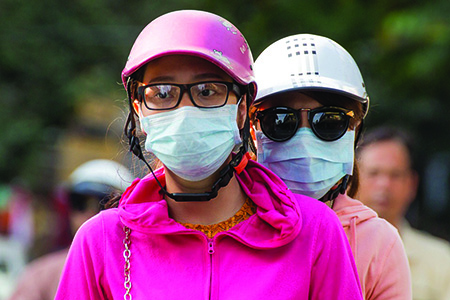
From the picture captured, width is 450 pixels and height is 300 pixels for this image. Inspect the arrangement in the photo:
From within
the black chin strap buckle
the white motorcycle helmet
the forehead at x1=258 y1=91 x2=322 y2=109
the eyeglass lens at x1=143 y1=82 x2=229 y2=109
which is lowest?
the black chin strap buckle

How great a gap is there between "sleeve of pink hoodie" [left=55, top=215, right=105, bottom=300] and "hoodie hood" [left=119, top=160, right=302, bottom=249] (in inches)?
5.2

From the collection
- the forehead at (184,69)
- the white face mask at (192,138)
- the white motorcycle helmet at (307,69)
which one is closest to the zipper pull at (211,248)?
the white face mask at (192,138)

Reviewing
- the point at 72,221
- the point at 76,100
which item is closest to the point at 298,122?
the point at 72,221

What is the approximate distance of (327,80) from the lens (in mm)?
3285

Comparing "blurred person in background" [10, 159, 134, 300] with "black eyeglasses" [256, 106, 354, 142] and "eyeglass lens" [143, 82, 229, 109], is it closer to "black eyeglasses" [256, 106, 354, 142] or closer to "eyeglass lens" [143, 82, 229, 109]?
"black eyeglasses" [256, 106, 354, 142]

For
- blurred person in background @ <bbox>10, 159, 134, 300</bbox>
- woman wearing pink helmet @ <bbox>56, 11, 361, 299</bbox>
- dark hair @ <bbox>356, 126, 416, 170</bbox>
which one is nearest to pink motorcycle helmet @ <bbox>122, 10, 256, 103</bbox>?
woman wearing pink helmet @ <bbox>56, 11, 361, 299</bbox>

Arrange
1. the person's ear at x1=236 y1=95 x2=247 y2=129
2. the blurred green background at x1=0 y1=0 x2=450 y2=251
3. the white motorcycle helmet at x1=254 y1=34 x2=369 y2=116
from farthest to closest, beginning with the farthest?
the blurred green background at x1=0 y1=0 x2=450 y2=251 < the white motorcycle helmet at x1=254 y1=34 x2=369 y2=116 < the person's ear at x1=236 y1=95 x2=247 y2=129

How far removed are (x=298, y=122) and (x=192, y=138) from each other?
2.28ft

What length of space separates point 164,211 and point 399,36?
20.5 ft

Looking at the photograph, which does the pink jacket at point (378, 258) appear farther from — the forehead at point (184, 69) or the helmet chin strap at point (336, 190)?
the forehead at point (184, 69)

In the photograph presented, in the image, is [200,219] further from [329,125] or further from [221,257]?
[329,125]

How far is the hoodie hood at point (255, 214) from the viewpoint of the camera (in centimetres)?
269

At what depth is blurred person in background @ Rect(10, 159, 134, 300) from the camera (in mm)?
5738

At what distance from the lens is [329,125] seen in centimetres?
326
